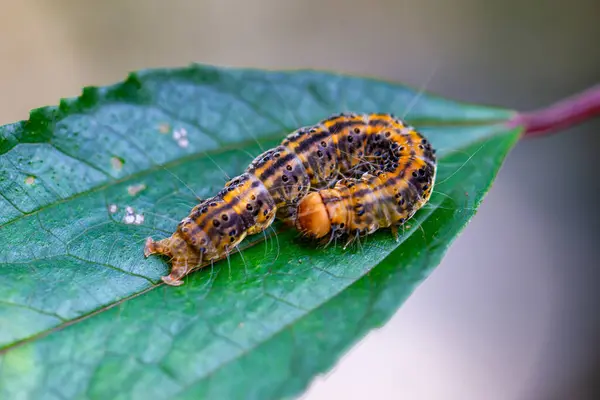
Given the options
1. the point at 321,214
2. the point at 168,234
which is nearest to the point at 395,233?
the point at 321,214

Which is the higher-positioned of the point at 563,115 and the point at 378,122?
the point at 378,122

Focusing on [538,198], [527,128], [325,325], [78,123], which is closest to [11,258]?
[78,123]

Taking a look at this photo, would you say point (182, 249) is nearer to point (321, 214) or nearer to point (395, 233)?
point (321, 214)

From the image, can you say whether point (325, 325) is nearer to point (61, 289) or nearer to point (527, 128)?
point (61, 289)

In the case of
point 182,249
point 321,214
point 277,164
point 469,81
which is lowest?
point 321,214

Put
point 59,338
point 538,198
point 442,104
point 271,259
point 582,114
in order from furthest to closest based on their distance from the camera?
point 538,198 → point 442,104 → point 582,114 → point 271,259 → point 59,338
